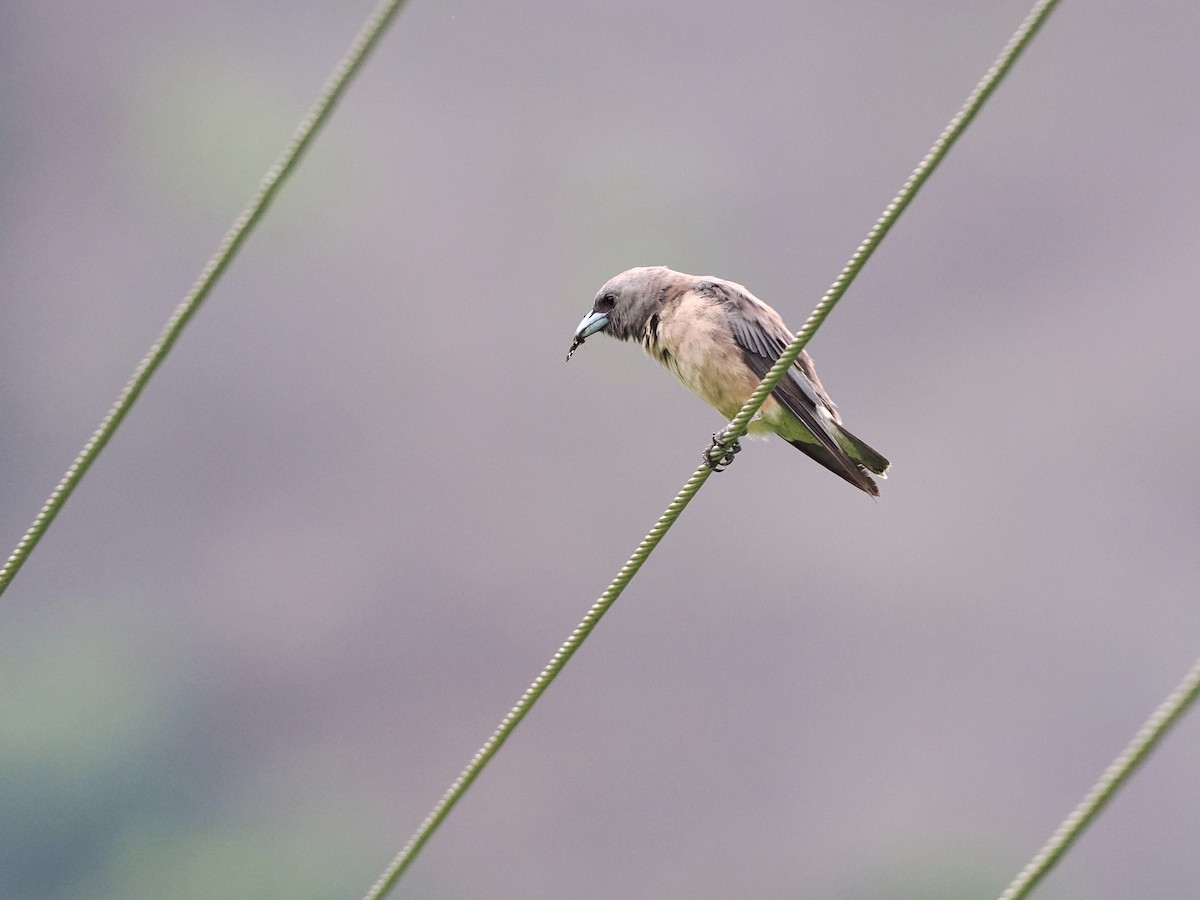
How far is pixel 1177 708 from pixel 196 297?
1459 mm

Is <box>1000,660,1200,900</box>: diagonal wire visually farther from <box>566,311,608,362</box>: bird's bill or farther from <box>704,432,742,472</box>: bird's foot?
<box>566,311,608,362</box>: bird's bill

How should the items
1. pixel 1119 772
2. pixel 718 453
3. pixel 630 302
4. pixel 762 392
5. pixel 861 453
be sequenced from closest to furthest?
pixel 1119 772 → pixel 762 392 → pixel 718 453 → pixel 861 453 → pixel 630 302

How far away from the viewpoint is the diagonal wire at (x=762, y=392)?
1938 mm

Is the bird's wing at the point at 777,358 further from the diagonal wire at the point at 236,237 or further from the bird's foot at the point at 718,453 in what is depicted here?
the diagonal wire at the point at 236,237

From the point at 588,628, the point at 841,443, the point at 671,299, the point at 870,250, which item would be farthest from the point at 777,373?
the point at 671,299

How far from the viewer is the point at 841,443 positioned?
12.3 ft

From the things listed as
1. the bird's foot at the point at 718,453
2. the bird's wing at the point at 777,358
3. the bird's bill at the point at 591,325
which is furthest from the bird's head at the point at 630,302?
the bird's foot at the point at 718,453

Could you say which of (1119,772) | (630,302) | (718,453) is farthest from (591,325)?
(1119,772)

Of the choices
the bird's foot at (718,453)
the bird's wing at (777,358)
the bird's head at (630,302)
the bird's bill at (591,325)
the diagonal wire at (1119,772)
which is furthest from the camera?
the bird's bill at (591,325)

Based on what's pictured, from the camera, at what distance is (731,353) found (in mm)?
3787

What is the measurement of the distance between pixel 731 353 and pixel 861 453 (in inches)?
18.5

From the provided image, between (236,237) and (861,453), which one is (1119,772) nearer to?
(236,237)

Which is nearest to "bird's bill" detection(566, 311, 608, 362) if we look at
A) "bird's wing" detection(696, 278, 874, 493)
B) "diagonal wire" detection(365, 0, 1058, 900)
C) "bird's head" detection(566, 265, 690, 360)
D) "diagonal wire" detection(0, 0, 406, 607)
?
"bird's head" detection(566, 265, 690, 360)

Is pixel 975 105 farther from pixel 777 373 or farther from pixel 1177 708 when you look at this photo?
pixel 1177 708
